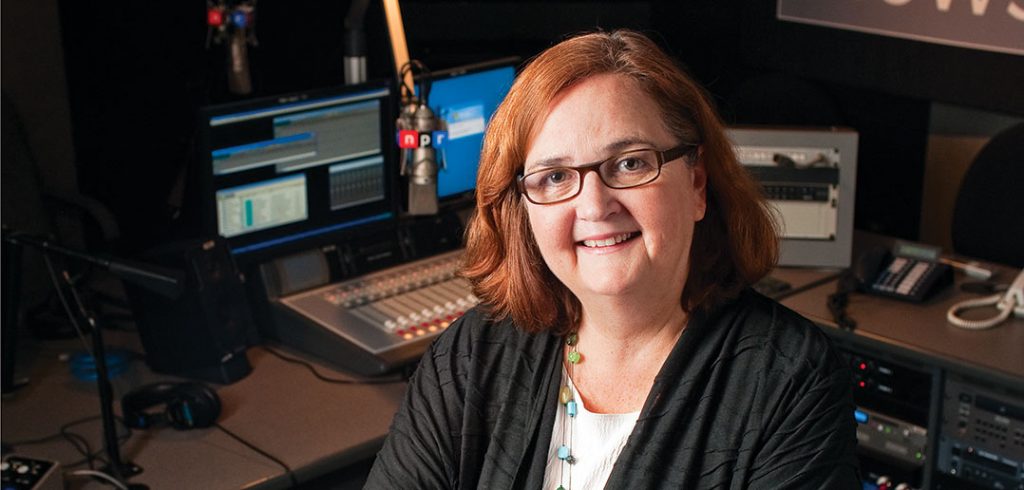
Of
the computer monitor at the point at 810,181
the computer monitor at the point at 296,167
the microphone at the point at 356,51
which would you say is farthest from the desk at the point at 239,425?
the computer monitor at the point at 810,181

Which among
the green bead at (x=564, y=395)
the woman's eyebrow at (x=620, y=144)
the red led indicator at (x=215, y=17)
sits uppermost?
the red led indicator at (x=215, y=17)

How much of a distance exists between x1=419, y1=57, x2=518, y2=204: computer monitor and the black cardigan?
127 cm

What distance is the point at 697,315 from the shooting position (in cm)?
179

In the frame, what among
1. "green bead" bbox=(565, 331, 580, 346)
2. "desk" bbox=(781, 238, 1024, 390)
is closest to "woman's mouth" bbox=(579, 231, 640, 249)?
"green bead" bbox=(565, 331, 580, 346)

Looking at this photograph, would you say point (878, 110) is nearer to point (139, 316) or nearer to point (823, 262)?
point (823, 262)

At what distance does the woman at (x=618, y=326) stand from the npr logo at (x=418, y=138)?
87 centimetres

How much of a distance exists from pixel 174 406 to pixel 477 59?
1277 mm

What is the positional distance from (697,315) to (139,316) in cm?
141

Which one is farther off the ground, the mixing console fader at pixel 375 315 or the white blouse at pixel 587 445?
the white blouse at pixel 587 445

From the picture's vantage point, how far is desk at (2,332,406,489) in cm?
237

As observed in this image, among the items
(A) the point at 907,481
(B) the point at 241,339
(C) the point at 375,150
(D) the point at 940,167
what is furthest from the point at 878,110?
(B) the point at 241,339

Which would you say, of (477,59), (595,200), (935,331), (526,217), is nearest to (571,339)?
(526,217)

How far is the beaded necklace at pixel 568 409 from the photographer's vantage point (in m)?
1.79

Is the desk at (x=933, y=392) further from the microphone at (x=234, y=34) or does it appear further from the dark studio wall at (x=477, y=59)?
the microphone at (x=234, y=34)
